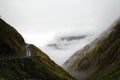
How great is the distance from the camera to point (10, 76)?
199000 mm

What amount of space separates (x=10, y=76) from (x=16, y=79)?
3.98 meters

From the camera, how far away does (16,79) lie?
655ft
